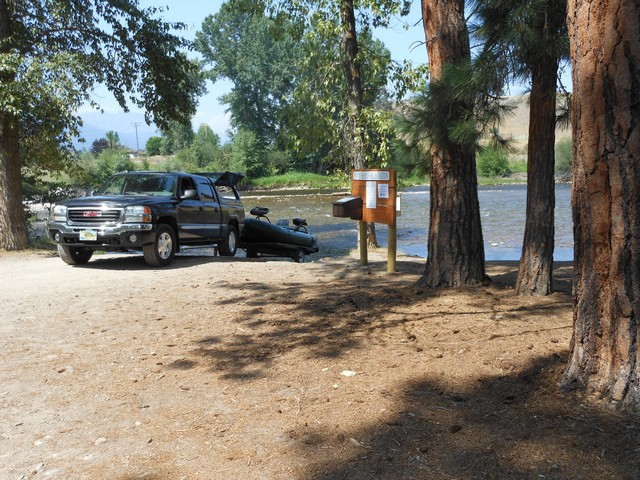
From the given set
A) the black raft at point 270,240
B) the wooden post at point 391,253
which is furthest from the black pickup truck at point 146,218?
the wooden post at point 391,253

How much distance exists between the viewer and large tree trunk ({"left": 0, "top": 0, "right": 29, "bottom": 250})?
14.9 meters

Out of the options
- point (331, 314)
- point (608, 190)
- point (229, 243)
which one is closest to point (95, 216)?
point (229, 243)

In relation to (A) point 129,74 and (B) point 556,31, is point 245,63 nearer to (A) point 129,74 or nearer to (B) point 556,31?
(A) point 129,74

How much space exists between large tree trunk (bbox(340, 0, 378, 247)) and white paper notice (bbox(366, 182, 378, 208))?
5.95m

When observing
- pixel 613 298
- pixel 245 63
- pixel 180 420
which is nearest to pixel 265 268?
pixel 180 420

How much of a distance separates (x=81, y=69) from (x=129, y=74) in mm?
2381

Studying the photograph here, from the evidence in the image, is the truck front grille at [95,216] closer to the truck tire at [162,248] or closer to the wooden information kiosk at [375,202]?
the truck tire at [162,248]

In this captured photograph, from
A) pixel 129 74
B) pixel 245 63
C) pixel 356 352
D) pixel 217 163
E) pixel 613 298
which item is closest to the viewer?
pixel 613 298

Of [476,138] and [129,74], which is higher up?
[129,74]

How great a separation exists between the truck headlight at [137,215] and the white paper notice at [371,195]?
3793 mm

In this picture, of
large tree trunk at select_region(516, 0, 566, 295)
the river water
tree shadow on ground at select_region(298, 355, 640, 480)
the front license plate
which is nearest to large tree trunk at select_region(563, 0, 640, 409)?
tree shadow on ground at select_region(298, 355, 640, 480)

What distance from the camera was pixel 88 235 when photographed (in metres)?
11.3

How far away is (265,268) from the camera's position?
10914mm

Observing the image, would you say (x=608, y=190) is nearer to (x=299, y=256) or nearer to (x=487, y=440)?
(x=487, y=440)
